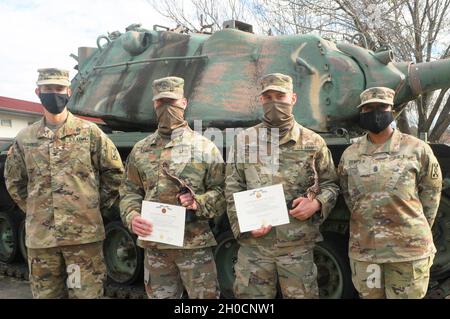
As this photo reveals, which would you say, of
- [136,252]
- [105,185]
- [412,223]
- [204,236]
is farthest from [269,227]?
[136,252]

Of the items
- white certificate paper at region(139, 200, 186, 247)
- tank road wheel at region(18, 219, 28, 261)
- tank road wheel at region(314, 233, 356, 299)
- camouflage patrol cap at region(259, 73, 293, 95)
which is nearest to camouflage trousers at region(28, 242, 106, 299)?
white certificate paper at region(139, 200, 186, 247)

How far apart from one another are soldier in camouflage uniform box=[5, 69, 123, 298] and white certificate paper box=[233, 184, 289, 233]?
4.14ft

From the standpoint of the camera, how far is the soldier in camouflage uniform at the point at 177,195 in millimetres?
3859

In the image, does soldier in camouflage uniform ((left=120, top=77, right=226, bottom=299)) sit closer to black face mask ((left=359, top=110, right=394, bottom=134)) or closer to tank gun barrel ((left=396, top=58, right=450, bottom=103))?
black face mask ((left=359, top=110, right=394, bottom=134))

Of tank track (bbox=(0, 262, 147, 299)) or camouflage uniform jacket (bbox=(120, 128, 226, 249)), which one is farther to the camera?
tank track (bbox=(0, 262, 147, 299))

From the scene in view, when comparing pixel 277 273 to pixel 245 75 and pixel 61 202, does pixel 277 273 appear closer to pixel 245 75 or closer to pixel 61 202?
pixel 61 202

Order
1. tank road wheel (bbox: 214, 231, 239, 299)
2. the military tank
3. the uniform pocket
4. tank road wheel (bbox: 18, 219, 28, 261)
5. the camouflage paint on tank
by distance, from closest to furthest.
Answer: the uniform pocket → the military tank → tank road wheel (bbox: 214, 231, 239, 299) → the camouflage paint on tank → tank road wheel (bbox: 18, 219, 28, 261)

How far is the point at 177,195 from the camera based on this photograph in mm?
3861

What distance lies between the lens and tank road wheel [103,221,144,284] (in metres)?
6.34

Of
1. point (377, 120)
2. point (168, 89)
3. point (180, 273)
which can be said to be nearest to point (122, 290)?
point (180, 273)

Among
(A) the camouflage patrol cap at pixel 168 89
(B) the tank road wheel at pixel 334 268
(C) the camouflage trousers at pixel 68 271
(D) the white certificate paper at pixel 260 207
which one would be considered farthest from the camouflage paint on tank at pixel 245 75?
(C) the camouflage trousers at pixel 68 271

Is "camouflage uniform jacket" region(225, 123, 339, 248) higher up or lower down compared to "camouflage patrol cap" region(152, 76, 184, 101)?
lower down
